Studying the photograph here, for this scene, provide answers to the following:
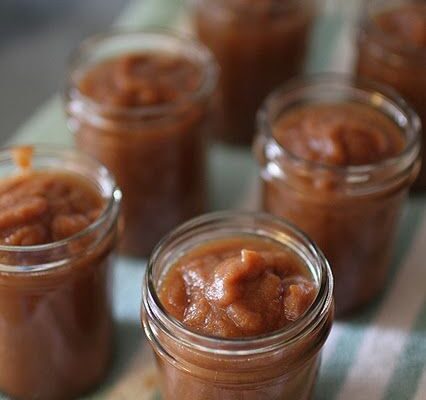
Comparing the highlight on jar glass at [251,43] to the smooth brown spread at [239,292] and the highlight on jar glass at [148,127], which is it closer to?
the highlight on jar glass at [148,127]

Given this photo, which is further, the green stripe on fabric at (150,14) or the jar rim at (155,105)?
the green stripe on fabric at (150,14)

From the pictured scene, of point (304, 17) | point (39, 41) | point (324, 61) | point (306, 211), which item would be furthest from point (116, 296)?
point (39, 41)

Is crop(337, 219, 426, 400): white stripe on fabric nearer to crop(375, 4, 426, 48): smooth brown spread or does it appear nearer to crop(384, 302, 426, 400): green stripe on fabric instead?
crop(384, 302, 426, 400): green stripe on fabric

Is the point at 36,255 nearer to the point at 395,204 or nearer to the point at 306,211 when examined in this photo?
the point at 306,211

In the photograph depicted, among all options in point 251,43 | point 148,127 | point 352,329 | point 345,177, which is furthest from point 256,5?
point 352,329

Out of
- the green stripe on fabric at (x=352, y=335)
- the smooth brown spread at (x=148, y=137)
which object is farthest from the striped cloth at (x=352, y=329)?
the smooth brown spread at (x=148, y=137)
